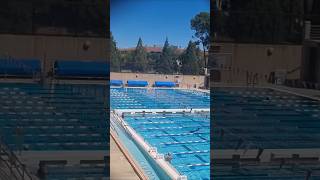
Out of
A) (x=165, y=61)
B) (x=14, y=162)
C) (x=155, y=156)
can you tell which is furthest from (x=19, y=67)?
(x=165, y=61)

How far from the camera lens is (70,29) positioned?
2836mm

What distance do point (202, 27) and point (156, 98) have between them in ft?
13.8

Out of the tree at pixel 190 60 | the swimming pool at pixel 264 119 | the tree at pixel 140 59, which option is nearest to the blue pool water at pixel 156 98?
the tree at pixel 190 60

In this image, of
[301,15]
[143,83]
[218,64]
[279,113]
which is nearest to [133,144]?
[279,113]

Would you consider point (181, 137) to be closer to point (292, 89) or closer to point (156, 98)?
point (292, 89)

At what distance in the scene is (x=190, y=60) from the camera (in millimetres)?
8828

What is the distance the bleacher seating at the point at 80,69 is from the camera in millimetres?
2879

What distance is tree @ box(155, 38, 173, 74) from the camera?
26.9ft

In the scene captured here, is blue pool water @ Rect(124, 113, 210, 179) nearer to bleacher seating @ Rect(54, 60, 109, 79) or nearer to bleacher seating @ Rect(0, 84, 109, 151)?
bleacher seating @ Rect(0, 84, 109, 151)

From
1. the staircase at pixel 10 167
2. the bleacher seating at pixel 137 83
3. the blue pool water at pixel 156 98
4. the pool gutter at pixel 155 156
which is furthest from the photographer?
the bleacher seating at pixel 137 83

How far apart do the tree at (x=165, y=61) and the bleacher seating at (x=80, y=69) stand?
16.4 ft

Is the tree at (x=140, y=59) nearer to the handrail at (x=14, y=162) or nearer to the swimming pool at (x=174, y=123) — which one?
the swimming pool at (x=174, y=123)

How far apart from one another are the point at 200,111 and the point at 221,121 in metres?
4.10

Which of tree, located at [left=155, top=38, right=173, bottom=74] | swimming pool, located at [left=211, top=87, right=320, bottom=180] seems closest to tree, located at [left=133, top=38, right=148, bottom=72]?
tree, located at [left=155, top=38, right=173, bottom=74]
